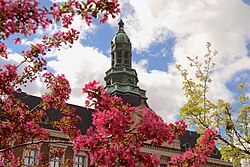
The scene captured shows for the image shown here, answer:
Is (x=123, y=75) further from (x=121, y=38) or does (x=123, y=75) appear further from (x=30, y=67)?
(x=30, y=67)

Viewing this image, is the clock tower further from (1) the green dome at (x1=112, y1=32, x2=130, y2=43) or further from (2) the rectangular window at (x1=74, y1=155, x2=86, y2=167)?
(2) the rectangular window at (x1=74, y1=155, x2=86, y2=167)

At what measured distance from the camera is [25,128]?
27.3ft

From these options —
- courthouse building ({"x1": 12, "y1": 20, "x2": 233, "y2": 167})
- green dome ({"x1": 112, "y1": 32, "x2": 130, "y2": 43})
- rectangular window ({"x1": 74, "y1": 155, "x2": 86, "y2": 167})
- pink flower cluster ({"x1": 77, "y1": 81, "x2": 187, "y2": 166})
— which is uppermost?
green dome ({"x1": 112, "y1": 32, "x2": 130, "y2": 43})

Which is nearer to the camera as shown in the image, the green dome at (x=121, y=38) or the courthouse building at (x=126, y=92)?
the courthouse building at (x=126, y=92)

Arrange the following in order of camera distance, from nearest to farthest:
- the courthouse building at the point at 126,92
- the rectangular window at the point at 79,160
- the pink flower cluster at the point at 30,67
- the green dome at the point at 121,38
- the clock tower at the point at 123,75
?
the pink flower cluster at the point at 30,67
the rectangular window at the point at 79,160
the courthouse building at the point at 126,92
the clock tower at the point at 123,75
the green dome at the point at 121,38

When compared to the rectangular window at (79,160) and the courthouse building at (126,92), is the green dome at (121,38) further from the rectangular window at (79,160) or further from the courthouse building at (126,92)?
the rectangular window at (79,160)

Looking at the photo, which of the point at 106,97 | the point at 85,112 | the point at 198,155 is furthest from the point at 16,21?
the point at 85,112

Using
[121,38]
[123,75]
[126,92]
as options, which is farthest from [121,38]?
[126,92]

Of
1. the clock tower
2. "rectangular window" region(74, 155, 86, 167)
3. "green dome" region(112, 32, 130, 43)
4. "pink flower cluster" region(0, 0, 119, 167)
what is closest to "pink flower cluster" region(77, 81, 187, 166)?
"pink flower cluster" region(0, 0, 119, 167)

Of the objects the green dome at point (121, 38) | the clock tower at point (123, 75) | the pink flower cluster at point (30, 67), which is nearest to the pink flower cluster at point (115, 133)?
the pink flower cluster at point (30, 67)

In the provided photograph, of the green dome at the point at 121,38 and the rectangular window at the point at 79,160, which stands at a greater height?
the green dome at the point at 121,38

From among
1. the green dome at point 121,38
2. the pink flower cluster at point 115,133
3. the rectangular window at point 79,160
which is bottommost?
the pink flower cluster at point 115,133

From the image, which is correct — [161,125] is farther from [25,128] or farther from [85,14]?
[25,128]

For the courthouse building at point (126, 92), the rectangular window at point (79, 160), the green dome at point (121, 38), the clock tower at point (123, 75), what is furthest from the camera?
the green dome at point (121, 38)
